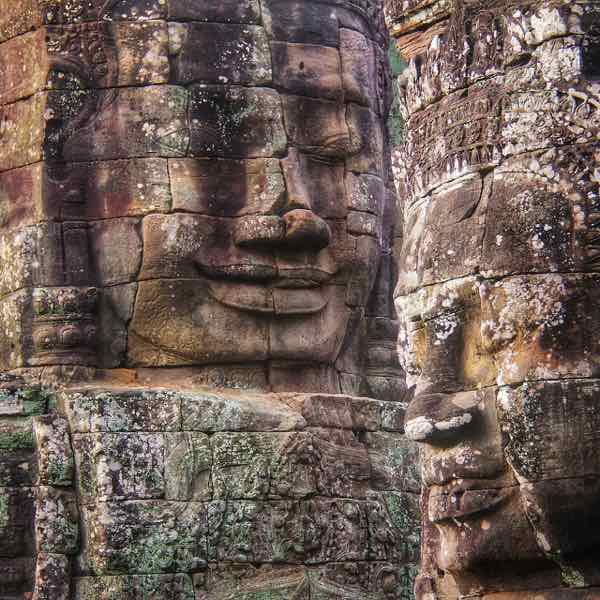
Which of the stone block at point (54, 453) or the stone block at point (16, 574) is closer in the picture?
the stone block at point (54, 453)

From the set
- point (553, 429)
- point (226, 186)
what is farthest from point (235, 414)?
point (553, 429)

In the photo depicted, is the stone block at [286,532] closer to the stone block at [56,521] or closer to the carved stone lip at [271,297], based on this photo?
the stone block at [56,521]

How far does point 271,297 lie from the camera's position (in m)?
12.1

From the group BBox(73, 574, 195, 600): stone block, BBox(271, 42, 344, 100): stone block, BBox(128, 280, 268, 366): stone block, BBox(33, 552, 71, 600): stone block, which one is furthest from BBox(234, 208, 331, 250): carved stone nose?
BBox(33, 552, 71, 600): stone block

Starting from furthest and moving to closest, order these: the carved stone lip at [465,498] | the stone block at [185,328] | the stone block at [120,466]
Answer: the stone block at [185,328], the stone block at [120,466], the carved stone lip at [465,498]

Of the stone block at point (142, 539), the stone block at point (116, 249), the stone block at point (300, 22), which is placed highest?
the stone block at point (300, 22)

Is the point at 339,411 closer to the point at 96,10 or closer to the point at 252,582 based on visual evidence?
the point at 252,582

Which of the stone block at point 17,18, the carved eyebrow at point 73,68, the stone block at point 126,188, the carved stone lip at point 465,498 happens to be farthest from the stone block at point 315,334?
the carved stone lip at point 465,498

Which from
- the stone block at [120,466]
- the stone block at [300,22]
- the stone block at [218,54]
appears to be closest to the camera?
the stone block at [120,466]

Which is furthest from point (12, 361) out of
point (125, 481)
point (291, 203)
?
point (291, 203)

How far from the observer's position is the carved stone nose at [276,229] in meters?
12.0

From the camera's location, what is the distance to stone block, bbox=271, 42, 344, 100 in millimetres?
12359

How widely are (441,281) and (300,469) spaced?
478 cm

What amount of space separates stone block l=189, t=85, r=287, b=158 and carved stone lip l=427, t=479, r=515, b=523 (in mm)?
5251
